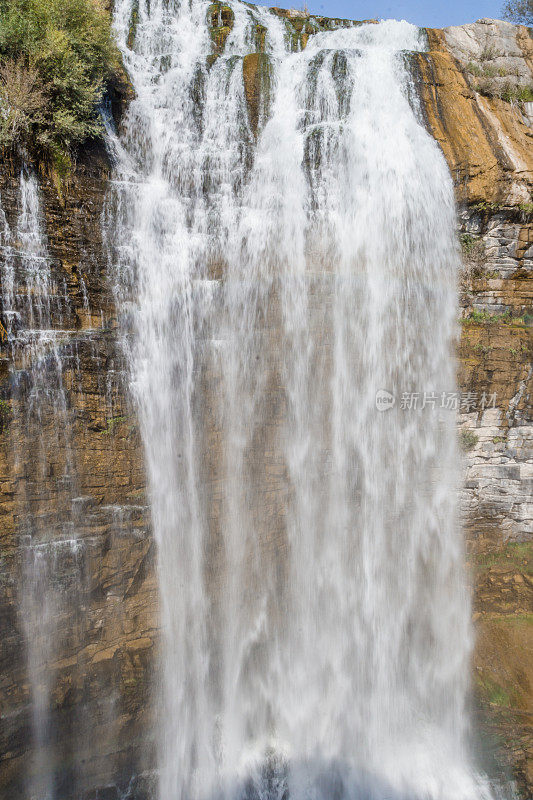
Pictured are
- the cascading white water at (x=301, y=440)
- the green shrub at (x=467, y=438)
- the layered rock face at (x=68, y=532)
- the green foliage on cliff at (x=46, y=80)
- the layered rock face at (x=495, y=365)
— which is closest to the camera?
the layered rock face at (x=68, y=532)

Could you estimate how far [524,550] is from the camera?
31.3ft

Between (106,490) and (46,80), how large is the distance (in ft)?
23.8

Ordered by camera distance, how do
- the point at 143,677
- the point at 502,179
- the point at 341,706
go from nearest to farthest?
the point at 143,677
the point at 341,706
the point at 502,179

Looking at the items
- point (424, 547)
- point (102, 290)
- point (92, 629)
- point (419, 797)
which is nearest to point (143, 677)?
point (92, 629)

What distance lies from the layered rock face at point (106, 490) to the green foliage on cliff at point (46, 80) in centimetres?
54

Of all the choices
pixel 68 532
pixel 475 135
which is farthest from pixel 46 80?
pixel 475 135

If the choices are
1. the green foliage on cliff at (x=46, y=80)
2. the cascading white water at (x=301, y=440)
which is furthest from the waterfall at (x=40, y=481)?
the green foliage on cliff at (x=46, y=80)

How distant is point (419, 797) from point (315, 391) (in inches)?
266

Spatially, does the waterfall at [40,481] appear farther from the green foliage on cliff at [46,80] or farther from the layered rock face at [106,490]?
the green foliage on cliff at [46,80]

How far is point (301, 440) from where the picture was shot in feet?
28.1

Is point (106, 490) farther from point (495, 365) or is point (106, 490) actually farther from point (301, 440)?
point (495, 365)

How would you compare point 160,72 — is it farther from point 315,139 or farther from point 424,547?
point 424,547

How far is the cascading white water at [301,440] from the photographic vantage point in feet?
25.9

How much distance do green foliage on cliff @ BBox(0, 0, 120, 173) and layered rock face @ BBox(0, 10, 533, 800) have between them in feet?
1.77
